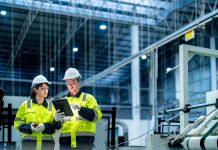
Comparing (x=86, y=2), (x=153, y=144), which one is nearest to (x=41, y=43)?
(x=86, y=2)

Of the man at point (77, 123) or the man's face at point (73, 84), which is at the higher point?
the man's face at point (73, 84)

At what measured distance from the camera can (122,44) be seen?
87.5ft

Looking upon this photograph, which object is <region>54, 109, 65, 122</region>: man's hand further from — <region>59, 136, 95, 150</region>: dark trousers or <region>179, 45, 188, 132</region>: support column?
<region>179, 45, 188, 132</region>: support column

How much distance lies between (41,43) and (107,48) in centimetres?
478

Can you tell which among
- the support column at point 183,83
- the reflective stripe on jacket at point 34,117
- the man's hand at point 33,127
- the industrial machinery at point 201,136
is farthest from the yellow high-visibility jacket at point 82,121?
the support column at point 183,83

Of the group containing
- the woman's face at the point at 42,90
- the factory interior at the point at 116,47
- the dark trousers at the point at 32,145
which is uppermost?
the factory interior at the point at 116,47

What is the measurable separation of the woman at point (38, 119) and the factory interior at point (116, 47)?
145cm

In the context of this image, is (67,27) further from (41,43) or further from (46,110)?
(46,110)

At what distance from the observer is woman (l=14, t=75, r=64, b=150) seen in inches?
211

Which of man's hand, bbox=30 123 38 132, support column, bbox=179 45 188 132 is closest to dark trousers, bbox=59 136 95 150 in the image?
man's hand, bbox=30 123 38 132

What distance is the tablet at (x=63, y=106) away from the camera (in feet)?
16.8

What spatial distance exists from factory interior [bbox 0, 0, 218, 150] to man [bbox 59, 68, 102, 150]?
1385mm

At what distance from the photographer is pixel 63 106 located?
516 centimetres

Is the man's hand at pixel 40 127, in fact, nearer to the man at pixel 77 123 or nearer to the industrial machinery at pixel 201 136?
the man at pixel 77 123
